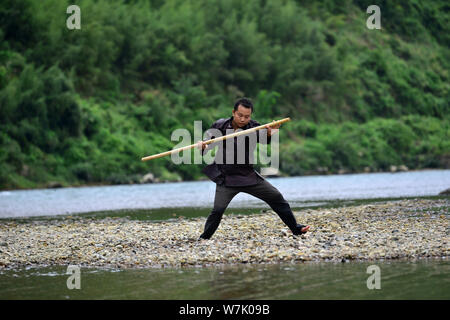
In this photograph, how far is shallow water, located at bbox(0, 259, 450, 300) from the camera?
727cm

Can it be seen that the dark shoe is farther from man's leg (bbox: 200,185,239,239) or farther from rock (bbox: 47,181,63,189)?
rock (bbox: 47,181,63,189)

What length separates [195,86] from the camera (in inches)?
2218

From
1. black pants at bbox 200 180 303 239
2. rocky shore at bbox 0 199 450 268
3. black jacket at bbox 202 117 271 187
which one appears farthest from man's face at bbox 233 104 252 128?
rocky shore at bbox 0 199 450 268

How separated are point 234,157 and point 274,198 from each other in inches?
35.4

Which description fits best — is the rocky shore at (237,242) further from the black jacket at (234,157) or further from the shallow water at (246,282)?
the black jacket at (234,157)

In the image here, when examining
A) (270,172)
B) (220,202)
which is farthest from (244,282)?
(270,172)

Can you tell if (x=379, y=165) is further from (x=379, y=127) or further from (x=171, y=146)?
(x=171, y=146)

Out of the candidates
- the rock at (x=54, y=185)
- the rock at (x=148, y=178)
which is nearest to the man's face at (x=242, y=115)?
the rock at (x=54, y=185)

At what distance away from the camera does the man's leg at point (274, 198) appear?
10273 mm

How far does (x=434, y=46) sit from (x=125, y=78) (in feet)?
167

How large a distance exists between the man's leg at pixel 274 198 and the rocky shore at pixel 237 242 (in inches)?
9.1

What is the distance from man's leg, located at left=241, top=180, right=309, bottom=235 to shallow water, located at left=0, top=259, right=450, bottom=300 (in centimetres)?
157

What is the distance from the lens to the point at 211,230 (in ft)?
34.6

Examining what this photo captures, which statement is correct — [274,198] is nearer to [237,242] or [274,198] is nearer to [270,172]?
[237,242]
